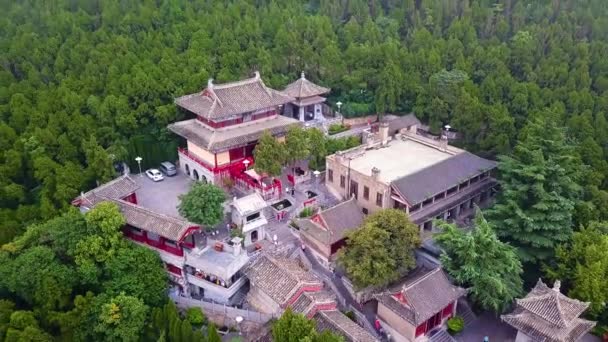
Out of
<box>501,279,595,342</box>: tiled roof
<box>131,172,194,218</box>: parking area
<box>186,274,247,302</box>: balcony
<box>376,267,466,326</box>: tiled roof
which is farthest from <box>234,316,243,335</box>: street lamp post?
<box>501,279,595,342</box>: tiled roof

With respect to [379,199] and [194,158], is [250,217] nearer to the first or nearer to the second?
[379,199]

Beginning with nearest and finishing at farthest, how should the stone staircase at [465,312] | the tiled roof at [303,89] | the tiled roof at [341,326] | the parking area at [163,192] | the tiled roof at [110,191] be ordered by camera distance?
the tiled roof at [341,326] < the stone staircase at [465,312] < the tiled roof at [110,191] < the parking area at [163,192] < the tiled roof at [303,89]

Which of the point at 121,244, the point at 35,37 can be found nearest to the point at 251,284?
the point at 121,244

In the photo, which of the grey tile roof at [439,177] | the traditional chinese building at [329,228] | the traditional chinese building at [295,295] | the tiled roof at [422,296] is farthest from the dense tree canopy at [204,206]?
the grey tile roof at [439,177]

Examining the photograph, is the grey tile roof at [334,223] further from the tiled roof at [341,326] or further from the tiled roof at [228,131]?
the tiled roof at [228,131]

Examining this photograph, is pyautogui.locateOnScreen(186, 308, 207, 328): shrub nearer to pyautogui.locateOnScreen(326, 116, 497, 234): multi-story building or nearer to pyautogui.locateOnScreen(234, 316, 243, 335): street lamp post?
pyautogui.locateOnScreen(234, 316, 243, 335): street lamp post
